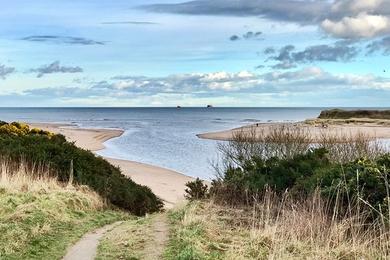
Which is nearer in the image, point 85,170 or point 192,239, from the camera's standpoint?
point 192,239

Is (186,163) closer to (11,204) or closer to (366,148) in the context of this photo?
(366,148)

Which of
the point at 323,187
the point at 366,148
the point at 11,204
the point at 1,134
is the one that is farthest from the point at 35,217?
the point at 366,148

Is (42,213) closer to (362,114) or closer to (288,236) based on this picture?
(288,236)

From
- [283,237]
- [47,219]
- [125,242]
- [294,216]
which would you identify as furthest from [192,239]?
[47,219]

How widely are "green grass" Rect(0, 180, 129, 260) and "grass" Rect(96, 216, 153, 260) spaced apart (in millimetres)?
645

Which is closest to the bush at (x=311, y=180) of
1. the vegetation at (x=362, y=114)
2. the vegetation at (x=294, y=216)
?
the vegetation at (x=294, y=216)

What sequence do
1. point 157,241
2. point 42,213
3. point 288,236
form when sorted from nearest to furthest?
point 288,236 < point 157,241 < point 42,213

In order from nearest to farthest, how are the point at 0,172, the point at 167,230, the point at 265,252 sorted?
the point at 265,252 → the point at 167,230 → the point at 0,172

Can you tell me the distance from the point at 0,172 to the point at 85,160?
2693mm

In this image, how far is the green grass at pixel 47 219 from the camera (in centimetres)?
888

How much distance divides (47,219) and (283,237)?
15.6 feet

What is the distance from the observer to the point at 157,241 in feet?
29.9

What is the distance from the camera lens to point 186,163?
37.3 m

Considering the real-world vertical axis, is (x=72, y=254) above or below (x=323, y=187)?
below
